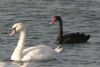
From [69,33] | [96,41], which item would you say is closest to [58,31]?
[69,33]

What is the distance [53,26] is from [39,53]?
20.3 feet

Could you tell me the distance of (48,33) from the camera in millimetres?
23531

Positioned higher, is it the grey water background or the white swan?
the white swan

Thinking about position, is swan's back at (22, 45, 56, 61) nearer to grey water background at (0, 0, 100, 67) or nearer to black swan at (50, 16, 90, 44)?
grey water background at (0, 0, 100, 67)

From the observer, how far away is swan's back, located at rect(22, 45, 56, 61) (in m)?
19.3

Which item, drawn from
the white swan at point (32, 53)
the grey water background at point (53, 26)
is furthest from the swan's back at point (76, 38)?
the white swan at point (32, 53)

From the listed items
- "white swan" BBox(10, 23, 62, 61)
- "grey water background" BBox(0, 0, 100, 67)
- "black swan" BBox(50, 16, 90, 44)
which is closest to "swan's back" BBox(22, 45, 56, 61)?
"white swan" BBox(10, 23, 62, 61)

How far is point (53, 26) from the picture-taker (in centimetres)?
2553

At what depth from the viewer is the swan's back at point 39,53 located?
63.4 ft

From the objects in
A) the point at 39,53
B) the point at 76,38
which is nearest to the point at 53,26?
the point at 76,38

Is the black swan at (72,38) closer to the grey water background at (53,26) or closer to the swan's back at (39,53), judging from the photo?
the grey water background at (53,26)

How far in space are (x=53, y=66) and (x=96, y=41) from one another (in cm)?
416

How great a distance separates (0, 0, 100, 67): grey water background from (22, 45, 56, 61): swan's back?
0.78ft

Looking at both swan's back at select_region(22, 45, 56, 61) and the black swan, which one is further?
the black swan
